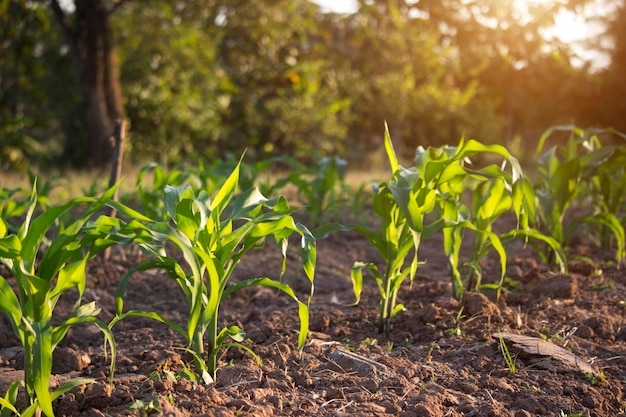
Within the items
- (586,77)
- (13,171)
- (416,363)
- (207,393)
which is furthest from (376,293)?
(586,77)

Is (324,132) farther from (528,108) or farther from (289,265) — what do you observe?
(528,108)

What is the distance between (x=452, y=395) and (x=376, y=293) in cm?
144

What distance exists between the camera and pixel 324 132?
1253 centimetres

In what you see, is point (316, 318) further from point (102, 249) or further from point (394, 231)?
point (102, 249)

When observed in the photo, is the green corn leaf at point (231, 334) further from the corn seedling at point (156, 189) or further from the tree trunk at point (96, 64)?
the tree trunk at point (96, 64)

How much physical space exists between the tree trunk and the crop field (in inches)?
247

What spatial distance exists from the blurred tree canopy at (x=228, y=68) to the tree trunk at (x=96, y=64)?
0.02 meters

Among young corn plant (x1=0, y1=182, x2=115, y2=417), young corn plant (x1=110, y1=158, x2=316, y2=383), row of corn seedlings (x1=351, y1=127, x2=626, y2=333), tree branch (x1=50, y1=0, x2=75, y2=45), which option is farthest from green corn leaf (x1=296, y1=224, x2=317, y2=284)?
tree branch (x1=50, y1=0, x2=75, y2=45)

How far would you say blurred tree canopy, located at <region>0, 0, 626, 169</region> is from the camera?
10250 millimetres

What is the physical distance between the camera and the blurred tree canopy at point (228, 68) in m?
10.2

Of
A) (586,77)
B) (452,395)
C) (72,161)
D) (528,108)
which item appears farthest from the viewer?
(528,108)

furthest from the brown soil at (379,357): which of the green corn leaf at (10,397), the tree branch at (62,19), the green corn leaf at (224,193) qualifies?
the tree branch at (62,19)

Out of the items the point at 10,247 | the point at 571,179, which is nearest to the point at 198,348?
the point at 10,247

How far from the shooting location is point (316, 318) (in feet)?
9.91
